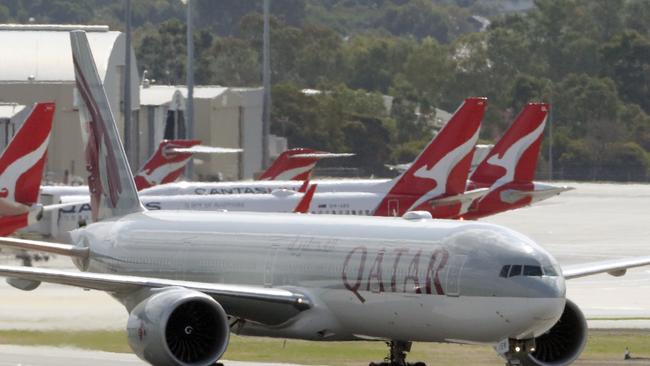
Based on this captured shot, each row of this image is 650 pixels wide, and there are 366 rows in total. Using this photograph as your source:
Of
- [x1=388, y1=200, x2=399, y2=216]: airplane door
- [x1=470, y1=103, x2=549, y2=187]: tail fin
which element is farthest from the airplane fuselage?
[x1=470, y1=103, x2=549, y2=187]: tail fin

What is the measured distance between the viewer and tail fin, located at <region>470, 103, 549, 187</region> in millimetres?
73375

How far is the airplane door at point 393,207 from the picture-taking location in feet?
210

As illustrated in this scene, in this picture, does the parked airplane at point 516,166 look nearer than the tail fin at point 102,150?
No

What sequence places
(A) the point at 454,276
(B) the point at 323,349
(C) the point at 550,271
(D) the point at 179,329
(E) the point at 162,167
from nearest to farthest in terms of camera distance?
(C) the point at 550,271, (A) the point at 454,276, (D) the point at 179,329, (B) the point at 323,349, (E) the point at 162,167

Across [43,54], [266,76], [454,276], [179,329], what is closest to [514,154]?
[266,76]

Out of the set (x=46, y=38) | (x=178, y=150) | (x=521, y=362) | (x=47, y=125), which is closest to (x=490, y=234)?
(x=521, y=362)

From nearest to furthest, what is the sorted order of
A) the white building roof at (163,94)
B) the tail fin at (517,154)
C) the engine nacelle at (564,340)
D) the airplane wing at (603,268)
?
the engine nacelle at (564,340) < the airplane wing at (603,268) < the tail fin at (517,154) < the white building roof at (163,94)

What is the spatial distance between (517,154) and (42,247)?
37.6 m

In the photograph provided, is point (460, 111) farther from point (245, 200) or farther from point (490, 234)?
point (490, 234)

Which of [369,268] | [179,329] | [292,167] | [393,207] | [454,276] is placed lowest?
[292,167]

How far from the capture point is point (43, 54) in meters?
105

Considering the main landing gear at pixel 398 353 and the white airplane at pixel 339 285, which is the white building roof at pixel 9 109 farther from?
the main landing gear at pixel 398 353

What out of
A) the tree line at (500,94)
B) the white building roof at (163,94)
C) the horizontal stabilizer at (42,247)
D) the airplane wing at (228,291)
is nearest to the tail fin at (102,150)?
the horizontal stabilizer at (42,247)

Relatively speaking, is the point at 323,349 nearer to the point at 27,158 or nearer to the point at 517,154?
the point at 27,158
